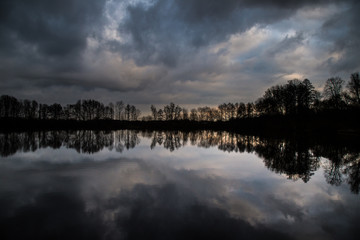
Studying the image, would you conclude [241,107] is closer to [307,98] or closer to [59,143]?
[307,98]

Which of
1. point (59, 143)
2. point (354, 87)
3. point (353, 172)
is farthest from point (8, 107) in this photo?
point (354, 87)

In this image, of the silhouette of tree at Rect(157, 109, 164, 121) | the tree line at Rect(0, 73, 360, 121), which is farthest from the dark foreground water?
the silhouette of tree at Rect(157, 109, 164, 121)

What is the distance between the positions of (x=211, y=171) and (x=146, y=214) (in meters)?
6.91

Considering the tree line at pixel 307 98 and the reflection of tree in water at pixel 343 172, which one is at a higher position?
the tree line at pixel 307 98

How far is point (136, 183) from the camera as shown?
9.23 metres

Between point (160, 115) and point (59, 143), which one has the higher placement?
point (160, 115)

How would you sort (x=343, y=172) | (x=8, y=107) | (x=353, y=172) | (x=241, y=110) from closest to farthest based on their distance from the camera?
(x=353, y=172), (x=343, y=172), (x=8, y=107), (x=241, y=110)

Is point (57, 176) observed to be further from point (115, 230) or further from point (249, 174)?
point (249, 174)

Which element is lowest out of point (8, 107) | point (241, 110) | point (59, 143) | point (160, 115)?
point (59, 143)

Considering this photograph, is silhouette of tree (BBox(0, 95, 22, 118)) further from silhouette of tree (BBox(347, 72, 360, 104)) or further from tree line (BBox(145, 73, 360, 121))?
silhouette of tree (BBox(347, 72, 360, 104))

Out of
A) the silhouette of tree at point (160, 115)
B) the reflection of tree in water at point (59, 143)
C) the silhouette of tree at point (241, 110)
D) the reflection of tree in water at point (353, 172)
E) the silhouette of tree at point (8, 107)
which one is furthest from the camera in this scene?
the silhouette of tree at point (160, 115)

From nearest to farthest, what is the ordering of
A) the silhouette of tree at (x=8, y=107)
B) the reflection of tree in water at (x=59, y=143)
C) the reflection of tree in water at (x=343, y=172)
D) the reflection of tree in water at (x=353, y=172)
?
the reflection of tree in water at (x=353, y=172)
the reflection of tree in water at (x=343, y=172)
the reflection of tree in water at (x=59, y=143)
the silhouette of tree at (x=8, y=107)

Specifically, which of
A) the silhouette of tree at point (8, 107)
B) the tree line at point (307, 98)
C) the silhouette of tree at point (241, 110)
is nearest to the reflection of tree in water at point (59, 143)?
the tree line at point (307, 98)

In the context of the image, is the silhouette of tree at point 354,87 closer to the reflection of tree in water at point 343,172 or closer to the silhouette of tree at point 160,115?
the reflection of tree in water at point 343,172
